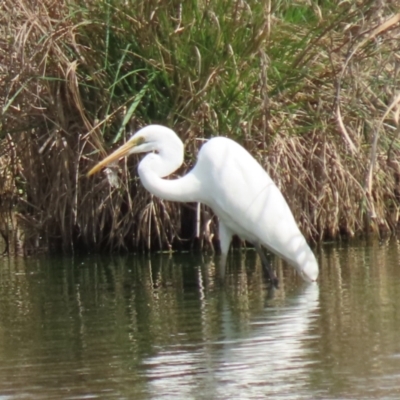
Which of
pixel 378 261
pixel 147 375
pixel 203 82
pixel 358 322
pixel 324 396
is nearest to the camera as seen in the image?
pixel 324 396

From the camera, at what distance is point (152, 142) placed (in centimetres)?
895

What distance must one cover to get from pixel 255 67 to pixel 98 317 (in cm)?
323

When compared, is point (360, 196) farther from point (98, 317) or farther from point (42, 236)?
point (98, 317)

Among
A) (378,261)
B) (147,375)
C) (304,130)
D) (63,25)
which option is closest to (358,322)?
(147,375)

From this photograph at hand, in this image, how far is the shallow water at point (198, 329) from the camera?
201 inches

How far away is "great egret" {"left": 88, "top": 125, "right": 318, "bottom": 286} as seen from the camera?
28.8 feet

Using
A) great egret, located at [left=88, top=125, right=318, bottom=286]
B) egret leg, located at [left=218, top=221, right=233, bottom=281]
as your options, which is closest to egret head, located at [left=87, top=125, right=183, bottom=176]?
great egret, located at [left=88, top=125, right=318, bottom=286]

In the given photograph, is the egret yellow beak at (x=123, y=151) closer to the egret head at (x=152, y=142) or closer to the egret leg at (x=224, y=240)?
the egret head at (x=152, y=142)

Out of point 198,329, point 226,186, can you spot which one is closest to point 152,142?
point 226,186

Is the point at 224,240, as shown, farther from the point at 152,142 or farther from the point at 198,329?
the point at 198,329

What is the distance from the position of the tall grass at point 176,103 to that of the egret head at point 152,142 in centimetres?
52

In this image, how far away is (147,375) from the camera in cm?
539

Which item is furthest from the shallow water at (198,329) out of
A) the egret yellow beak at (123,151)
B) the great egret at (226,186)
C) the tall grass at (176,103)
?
the egret yellow beak at (123,151)

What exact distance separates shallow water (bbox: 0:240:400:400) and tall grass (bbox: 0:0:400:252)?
47 centimetres
